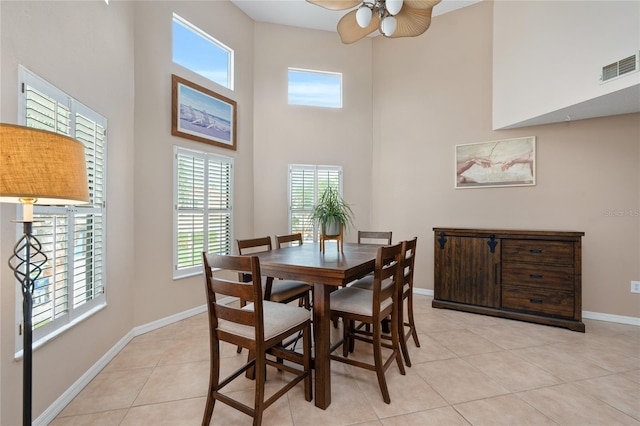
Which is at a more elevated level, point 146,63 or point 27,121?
point 146,63

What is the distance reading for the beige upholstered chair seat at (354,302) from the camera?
198 centimetres

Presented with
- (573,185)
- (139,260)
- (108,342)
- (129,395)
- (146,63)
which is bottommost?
(129,395)

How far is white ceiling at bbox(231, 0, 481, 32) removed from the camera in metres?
3.99

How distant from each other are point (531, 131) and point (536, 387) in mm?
2962

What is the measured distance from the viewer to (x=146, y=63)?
298 centimetres

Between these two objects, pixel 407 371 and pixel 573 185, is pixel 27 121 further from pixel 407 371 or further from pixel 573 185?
pixel 573 185

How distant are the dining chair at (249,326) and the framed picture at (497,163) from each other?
324 cm

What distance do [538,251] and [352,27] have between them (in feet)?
9.88

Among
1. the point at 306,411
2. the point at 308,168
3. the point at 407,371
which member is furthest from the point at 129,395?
the point at 308,168

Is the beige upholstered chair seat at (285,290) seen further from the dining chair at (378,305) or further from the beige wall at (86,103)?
the beige wall at (86,103)

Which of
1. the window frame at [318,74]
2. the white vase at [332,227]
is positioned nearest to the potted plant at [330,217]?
the white vase at [332,227]

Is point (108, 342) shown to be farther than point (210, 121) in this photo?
No

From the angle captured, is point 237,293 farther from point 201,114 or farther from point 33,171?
point 201,114

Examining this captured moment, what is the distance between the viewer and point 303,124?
447cm
